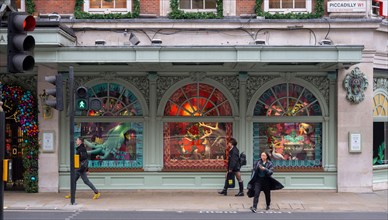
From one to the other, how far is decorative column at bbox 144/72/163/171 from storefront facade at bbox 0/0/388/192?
1.1 inches

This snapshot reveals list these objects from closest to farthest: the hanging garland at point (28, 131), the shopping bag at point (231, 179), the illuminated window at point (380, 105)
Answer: the shopping bag at point (231, 179) < the hanging garland at point (28, 131) < the illuminated window at point (380, 105)

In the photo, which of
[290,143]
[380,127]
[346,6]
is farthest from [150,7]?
[380,127]

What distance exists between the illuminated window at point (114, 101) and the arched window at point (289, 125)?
3.58 m

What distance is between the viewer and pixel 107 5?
655 inches

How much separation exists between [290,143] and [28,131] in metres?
7.52

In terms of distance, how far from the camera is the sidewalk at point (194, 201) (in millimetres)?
13664

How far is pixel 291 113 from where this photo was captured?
54.7ft

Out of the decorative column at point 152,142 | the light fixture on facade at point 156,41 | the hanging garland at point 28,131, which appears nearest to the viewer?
the light fixture on facade at point 156,41

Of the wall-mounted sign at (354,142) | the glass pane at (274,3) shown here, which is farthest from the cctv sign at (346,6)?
the wall-mounted sign at (354,142)

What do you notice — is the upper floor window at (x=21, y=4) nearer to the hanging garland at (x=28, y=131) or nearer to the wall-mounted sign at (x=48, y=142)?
the hanging garland at (x=28, y=131)

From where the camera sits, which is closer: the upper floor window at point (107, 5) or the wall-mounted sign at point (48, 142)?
the wall-mounted sign at point (48, 142)

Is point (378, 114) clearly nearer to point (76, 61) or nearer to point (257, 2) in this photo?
point (257, 2)

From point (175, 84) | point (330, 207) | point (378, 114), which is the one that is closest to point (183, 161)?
point (175, 84)

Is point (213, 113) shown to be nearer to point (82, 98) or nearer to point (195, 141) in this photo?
point (195, 141)
